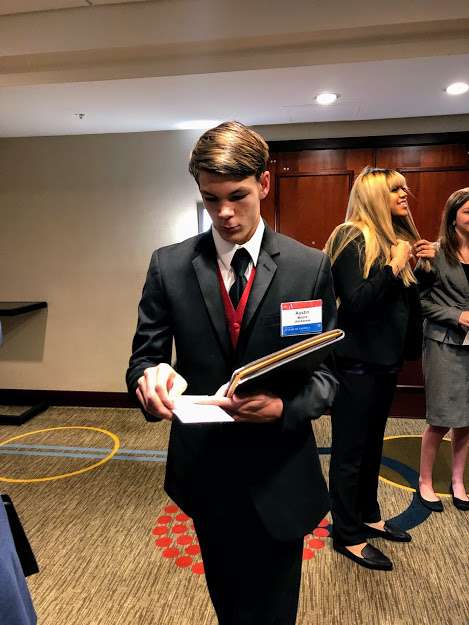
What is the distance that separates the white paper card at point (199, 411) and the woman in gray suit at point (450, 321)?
2.00 meters

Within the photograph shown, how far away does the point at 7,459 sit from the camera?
11.7 feet

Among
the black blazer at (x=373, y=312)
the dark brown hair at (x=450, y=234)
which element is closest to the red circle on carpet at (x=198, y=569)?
the black blazer at (x=373, y=312)

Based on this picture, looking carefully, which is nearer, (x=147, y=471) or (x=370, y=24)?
(x=370, y=24)

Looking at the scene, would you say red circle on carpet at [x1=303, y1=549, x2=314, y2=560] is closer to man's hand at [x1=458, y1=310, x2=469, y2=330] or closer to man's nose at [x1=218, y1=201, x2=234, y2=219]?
man's hand at [x1=458, y1=310, x2=469, y2=330]

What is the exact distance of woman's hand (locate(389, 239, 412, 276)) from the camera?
2.03 m

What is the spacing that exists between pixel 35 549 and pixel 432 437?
222cm

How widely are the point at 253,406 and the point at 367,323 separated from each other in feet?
4.15

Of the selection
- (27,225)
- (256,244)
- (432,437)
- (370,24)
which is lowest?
(432,437)

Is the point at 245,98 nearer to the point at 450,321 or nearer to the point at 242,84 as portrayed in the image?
the point at 242,84

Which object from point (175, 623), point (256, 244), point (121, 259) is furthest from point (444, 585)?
point (121, 259)

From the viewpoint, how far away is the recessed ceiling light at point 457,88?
122 inches

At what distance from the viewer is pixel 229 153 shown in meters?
1.04

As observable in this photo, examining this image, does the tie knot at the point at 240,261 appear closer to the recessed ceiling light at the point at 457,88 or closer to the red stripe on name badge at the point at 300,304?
the red stripe on name badge at the point at 300,304

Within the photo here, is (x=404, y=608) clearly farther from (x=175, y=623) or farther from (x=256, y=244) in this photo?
(x=256, y=244)
